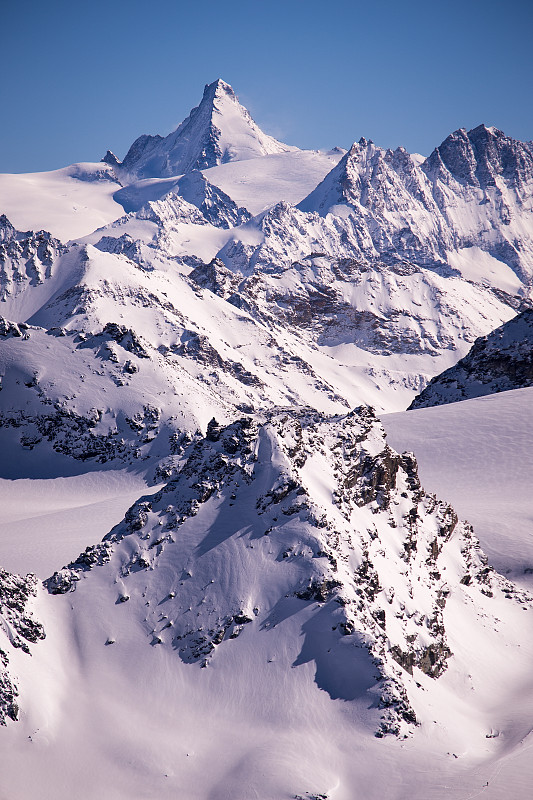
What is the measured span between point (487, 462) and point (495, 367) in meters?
26.2

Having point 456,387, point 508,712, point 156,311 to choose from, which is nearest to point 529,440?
point 456,387

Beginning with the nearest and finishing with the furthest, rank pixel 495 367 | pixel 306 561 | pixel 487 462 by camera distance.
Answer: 1. pixel 306 561
2. pixel 487 462
3. pixel 495 367

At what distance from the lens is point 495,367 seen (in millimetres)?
94688

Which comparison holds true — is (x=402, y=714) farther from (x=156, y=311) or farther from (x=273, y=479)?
(x=156, y=311)

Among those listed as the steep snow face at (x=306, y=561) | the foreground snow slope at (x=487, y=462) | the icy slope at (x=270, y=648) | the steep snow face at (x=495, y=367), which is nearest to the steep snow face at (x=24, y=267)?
the steep snow face at (x=495, y=367)

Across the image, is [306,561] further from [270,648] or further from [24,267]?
[24,267]

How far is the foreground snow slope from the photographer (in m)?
56.5

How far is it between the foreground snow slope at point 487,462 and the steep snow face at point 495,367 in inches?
283

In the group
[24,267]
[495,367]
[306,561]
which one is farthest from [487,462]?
[24,267]

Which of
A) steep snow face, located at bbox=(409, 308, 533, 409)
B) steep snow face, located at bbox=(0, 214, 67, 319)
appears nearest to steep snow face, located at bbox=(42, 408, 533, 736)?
steep snow face, located at bbox=(409, 308, 533, 409)

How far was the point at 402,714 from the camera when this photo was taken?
1217 inches

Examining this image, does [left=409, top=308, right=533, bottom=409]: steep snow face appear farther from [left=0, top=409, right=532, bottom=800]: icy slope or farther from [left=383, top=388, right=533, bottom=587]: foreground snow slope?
[left=0, top=409, right=532, bottom=800]: icy slope

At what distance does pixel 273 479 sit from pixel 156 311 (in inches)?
4335

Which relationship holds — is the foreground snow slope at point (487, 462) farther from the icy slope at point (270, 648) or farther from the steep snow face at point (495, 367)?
the icy slope at point (270, 648)
